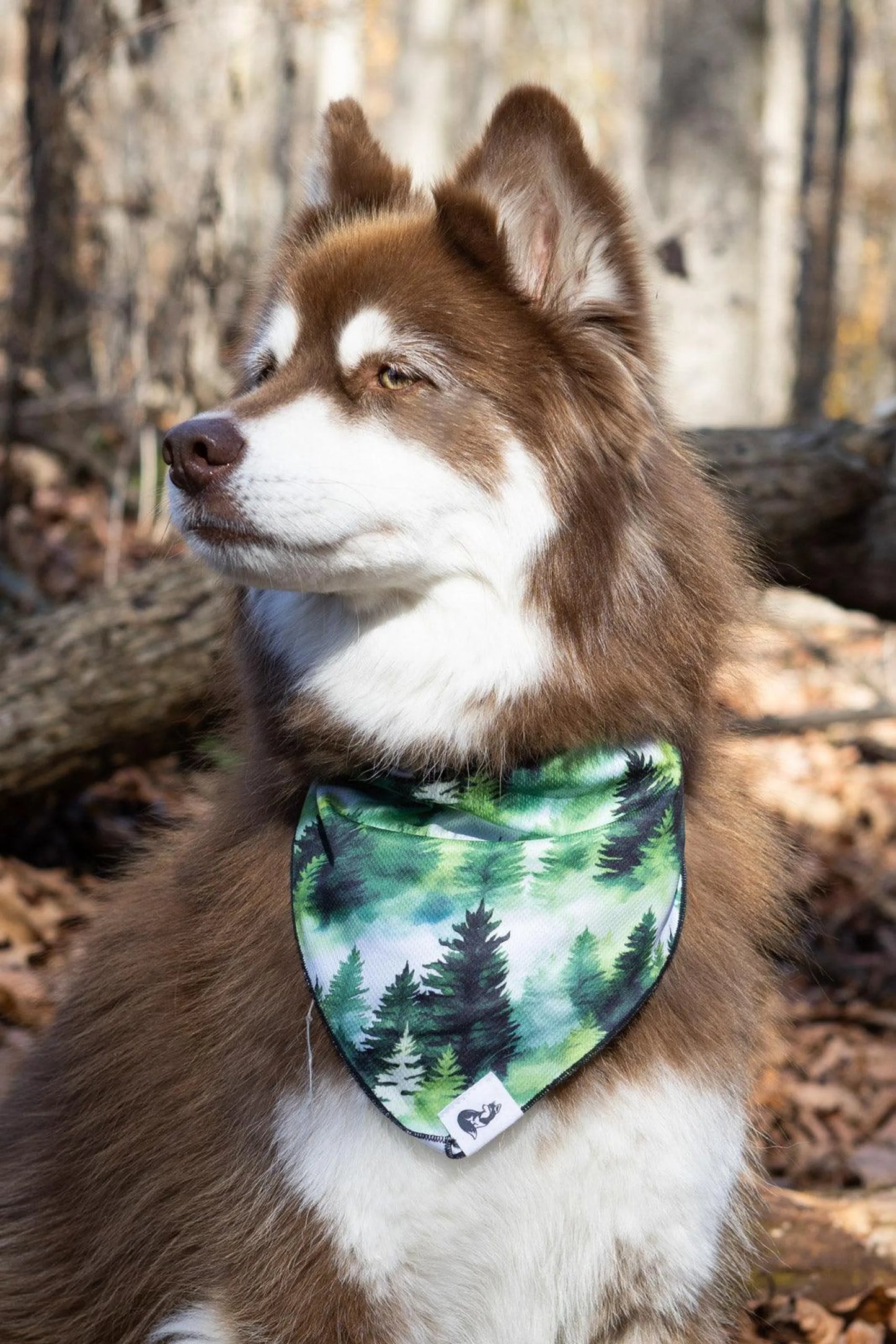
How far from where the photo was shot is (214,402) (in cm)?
692

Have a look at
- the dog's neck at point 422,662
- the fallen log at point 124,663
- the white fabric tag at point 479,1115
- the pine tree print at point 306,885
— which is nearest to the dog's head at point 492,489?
the dog's neck at point 422,662

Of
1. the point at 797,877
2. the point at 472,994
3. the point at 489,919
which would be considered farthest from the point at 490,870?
the point at 797,877

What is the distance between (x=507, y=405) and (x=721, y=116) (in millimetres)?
6345

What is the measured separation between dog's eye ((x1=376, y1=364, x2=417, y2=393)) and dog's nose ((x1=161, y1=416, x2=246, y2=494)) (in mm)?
295

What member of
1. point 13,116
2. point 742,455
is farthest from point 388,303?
point 13,116

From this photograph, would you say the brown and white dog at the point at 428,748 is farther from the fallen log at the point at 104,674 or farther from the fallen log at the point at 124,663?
the fallen log at the point at 104,674

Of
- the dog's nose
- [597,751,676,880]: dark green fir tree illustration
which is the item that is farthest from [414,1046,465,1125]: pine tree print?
the dog's nose

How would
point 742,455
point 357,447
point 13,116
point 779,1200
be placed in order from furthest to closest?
1. point 13,116
2. point 742,455
3. point 779,1200
4. point 357,447

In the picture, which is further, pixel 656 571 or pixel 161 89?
pixel 161 89

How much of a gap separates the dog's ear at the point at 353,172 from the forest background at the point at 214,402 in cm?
20

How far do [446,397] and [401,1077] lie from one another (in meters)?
1.15

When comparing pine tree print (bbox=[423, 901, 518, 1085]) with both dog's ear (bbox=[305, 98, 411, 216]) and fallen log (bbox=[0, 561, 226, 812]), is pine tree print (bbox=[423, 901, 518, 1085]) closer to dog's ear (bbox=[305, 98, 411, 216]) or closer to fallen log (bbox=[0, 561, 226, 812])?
dog's ear (bbox=[305, 98, 411, 216])

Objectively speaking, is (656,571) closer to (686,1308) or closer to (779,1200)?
(686,1308)

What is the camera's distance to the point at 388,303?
7.98ft
